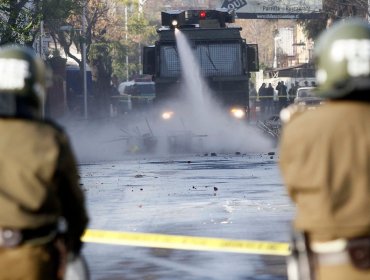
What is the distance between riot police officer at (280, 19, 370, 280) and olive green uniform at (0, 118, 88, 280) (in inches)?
35.2

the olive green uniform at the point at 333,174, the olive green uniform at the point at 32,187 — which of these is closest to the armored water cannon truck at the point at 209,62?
the olive green uniform at the point at 32,187

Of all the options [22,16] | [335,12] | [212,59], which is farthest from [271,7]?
[212,59]

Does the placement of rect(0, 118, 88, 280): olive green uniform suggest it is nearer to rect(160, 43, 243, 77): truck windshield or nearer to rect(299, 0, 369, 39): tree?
rect(160, 43, 243, 77): truck windshield

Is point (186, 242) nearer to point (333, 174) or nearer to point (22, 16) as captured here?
point (333, 174)

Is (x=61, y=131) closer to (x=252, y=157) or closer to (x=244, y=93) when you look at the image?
(x=252, y=157)

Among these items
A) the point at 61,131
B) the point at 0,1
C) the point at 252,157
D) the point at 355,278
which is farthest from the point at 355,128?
the point at 0,1

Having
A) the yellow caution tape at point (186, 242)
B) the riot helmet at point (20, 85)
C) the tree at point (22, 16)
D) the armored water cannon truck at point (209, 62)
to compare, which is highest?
the tree at point (22, 16)

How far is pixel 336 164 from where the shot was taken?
18.5 ft

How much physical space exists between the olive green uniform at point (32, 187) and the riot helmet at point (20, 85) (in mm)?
56

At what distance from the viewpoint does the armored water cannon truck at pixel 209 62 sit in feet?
116

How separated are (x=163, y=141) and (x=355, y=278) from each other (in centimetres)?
3117

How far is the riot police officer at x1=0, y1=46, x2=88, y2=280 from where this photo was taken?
5.72 metres

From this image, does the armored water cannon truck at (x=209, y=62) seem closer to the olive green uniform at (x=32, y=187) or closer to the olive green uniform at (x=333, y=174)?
the olive green uniform at (x=32, y=187)

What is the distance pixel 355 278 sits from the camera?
5574 mm
